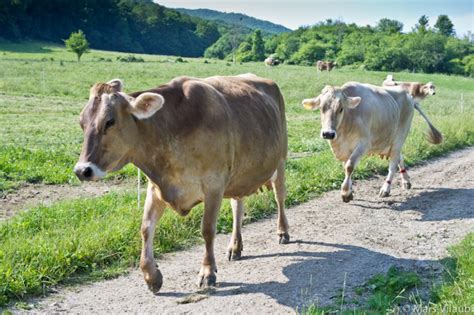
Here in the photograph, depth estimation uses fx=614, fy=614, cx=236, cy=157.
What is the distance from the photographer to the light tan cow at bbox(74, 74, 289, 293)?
558 centimetres

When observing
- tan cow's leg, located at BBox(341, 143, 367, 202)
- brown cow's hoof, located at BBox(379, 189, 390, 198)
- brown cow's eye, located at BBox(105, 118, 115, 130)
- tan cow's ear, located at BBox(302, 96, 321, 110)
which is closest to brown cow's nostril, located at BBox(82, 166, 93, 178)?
brown cow's eye, located at BBox(105, 118, 115, 130)

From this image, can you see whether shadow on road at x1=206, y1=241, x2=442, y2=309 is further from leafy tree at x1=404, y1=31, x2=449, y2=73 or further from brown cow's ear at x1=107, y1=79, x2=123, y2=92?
leafy tree at x1=404, y1=31, x2=449, y2=73

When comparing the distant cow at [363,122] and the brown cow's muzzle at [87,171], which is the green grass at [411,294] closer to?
→ the brown cow's muzzle at [87,171]

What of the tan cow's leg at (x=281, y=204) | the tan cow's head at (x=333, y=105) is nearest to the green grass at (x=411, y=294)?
the tan cow's leg at (x=281, y=204)

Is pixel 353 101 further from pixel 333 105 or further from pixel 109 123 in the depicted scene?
pixel 109 123

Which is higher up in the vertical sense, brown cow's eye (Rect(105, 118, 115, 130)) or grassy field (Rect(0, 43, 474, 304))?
brown cow's eye (Rect(105, 118, 115, 130))

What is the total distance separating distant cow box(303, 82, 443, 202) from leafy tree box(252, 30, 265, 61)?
96.9 m

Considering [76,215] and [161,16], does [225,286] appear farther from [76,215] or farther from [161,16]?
[161,16]

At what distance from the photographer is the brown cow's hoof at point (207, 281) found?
6.28m

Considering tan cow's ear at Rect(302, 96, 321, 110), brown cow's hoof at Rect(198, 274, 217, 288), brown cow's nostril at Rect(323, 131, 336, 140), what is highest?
tan cow's ear at Rect(302, 96, 321, 110)

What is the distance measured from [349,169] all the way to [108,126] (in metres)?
5.73

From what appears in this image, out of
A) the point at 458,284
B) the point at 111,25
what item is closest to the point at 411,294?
the point at 458,284

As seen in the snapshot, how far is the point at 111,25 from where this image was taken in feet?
420

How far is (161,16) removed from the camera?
5625 inches
